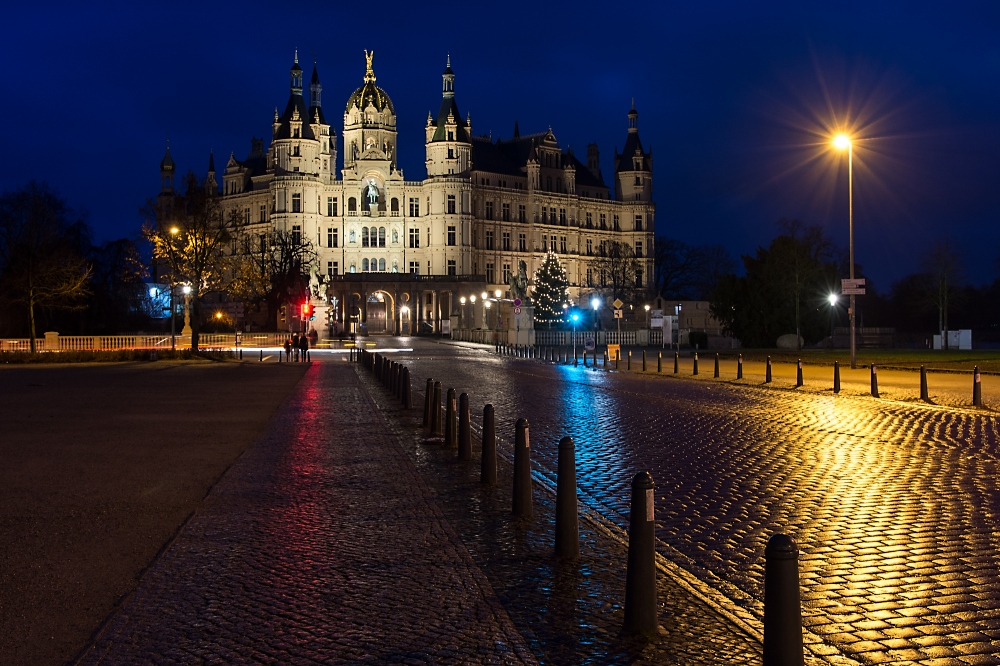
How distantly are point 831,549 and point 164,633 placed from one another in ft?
16.0

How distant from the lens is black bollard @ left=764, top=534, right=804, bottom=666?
4.36 m

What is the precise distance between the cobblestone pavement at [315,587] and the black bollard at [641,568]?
717 millimetres

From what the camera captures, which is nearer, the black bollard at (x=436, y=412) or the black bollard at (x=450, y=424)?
the black bollard at (x=450, y=424)

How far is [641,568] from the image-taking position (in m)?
5.83

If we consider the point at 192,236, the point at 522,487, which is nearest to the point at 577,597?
the point at 522,487

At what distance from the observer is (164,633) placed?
585 cm

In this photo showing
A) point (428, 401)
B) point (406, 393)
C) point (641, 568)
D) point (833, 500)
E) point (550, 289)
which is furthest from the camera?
point (550, 289)

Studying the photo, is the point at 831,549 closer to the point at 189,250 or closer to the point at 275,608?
the point at 275,608

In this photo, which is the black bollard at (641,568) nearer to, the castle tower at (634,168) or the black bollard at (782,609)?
the black bollard at (782,609)

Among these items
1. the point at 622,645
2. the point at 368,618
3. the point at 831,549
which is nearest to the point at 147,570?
the point at 368,618

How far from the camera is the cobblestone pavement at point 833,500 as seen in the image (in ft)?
19.9

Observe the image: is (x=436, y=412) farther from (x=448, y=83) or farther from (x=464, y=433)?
(x=448, y=83)

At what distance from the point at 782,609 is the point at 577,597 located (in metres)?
2.26

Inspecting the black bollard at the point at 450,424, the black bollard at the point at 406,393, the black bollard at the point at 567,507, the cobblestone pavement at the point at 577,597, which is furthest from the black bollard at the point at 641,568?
the black bollard at the point at 406,393
